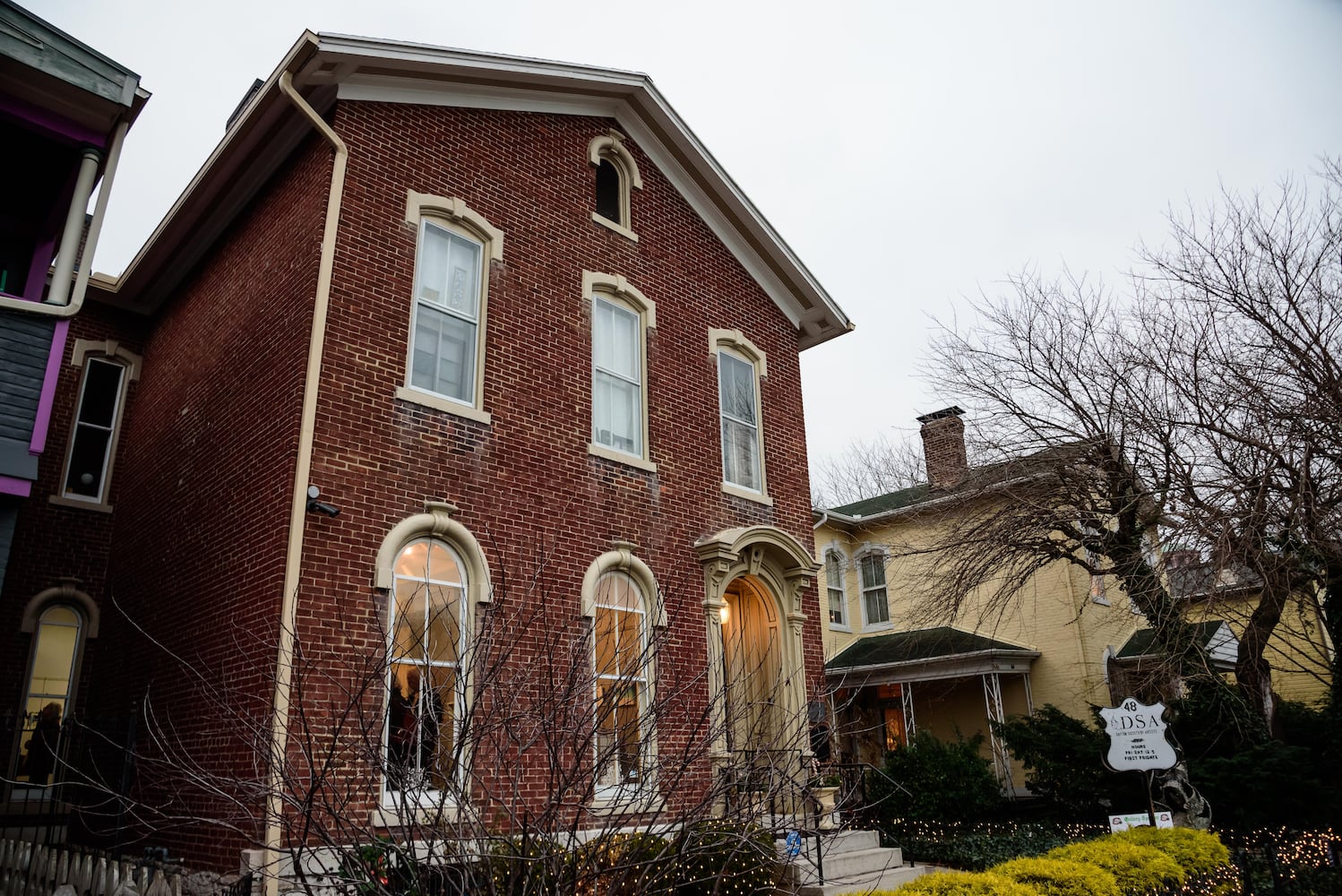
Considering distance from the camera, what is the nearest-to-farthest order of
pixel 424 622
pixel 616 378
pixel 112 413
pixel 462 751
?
pixel 462 751
pixel 424 622
pixel 616 378
pixel 112 413

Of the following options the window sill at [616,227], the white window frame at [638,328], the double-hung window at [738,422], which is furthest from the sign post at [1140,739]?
the window sill at [616,227]

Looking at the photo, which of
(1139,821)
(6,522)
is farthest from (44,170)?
(1139,821)

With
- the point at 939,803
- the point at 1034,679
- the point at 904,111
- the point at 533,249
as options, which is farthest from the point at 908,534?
the point at 904,111

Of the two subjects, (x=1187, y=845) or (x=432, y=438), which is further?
(x=1187, y=845)

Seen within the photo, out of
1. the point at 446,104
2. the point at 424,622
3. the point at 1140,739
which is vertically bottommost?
the point at 1140,739

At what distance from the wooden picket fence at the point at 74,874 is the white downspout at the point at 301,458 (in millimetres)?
781

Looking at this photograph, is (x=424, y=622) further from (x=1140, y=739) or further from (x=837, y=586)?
(x=837, y=586)

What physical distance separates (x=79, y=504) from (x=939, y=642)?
16.3 m

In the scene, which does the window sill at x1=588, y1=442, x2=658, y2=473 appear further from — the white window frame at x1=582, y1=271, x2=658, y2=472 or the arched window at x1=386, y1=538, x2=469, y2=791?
the arched window at x1=386, y1=538, x2=469, y2=791

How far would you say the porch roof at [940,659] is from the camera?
19.9m

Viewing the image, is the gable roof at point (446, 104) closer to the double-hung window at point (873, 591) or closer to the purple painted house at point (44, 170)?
the purple painted house at point (44, 170)

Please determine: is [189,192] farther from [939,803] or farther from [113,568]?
[939,803]

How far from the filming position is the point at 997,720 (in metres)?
19.2

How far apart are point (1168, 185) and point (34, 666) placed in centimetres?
1660
